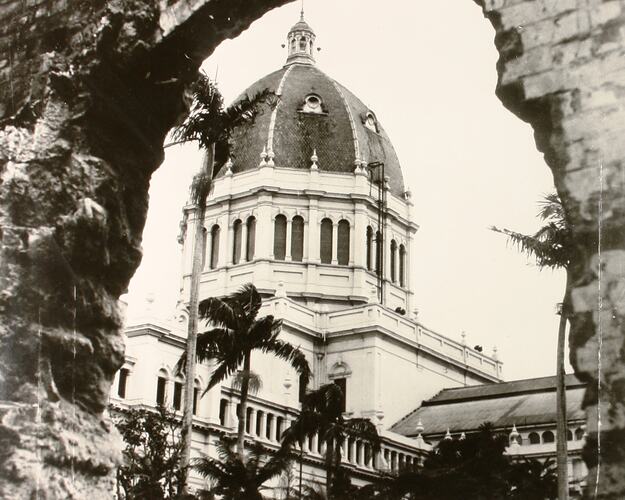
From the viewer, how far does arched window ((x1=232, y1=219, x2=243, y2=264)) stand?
52.3 metres

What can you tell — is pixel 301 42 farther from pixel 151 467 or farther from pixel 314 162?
pixel 151 467

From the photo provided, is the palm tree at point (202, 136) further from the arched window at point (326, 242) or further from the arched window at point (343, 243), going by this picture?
the arched window at point (343, 243)

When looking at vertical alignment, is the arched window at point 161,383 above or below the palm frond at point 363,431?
above

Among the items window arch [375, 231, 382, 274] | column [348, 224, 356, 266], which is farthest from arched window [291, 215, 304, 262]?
window arch [375, 231, 382, 274]

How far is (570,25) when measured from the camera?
19.2ft

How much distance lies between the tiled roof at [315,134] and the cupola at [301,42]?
11.8ft

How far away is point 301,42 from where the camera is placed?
62562 millimetres

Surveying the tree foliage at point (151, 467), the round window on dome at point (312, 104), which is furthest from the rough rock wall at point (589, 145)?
the round window on dome at point (312, 104)

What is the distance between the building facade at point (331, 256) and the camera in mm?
47500

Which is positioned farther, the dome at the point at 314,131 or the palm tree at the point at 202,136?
the dome at the point at 314,131

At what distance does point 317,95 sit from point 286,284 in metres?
11.9

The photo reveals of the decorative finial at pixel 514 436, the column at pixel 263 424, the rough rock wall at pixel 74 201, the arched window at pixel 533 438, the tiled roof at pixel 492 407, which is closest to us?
the rough rock wall at pixel 74 201

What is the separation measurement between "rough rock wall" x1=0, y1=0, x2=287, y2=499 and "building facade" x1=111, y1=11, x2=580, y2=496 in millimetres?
34617

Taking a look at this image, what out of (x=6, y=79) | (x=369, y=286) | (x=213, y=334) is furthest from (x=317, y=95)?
(x=6, y=79)
